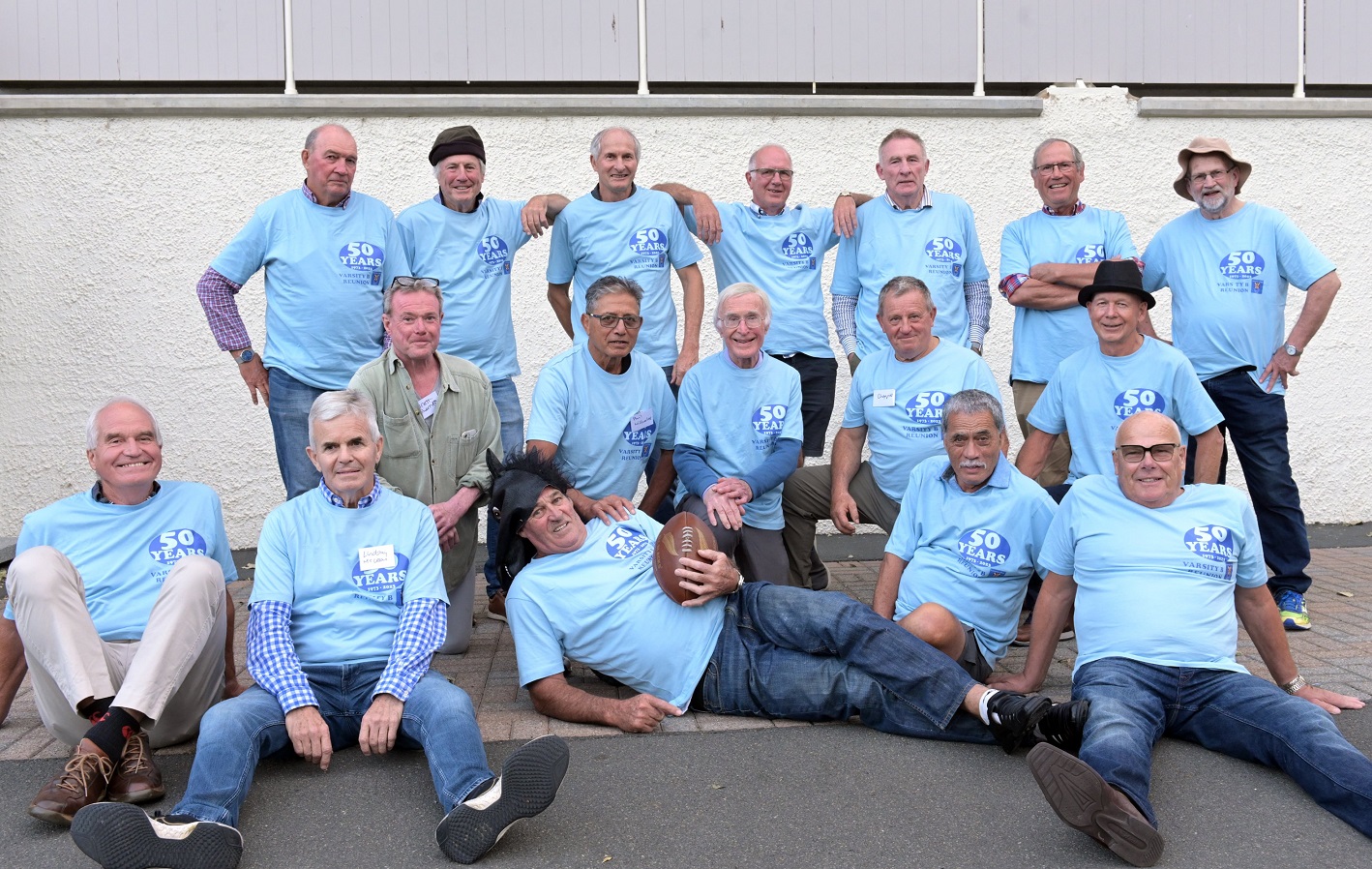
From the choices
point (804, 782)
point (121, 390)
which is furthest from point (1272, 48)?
point (121, 390)

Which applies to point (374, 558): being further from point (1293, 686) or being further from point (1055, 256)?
point (1055, 256)

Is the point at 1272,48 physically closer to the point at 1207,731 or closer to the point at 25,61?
the point at 1207,731

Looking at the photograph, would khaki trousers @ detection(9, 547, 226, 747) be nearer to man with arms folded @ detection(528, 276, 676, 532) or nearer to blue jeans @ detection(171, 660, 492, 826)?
blue jeans @ detection(171, 660, 492, 826)

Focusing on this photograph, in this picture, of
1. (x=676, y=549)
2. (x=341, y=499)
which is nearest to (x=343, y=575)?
(x=341, y=499)

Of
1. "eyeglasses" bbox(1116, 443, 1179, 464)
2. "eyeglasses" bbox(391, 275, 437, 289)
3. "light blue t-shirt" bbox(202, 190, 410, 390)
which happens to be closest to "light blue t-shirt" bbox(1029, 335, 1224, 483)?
"eyeglasses" bbox(1116, 443, 1179, 464)

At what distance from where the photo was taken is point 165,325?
7.41m

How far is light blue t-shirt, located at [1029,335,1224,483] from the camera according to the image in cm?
488

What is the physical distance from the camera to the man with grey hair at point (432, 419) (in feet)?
16.0

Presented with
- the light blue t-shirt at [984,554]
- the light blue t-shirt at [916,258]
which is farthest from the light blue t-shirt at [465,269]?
the light blue t-shirt at [984,554]

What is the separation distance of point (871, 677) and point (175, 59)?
19.7 ft

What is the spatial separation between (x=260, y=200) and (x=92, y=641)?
14.4 feet

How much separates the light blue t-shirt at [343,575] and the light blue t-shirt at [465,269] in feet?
6.44

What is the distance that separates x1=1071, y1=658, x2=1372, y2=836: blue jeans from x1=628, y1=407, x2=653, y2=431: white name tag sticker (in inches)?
84.5

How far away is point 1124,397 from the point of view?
4879 mm
